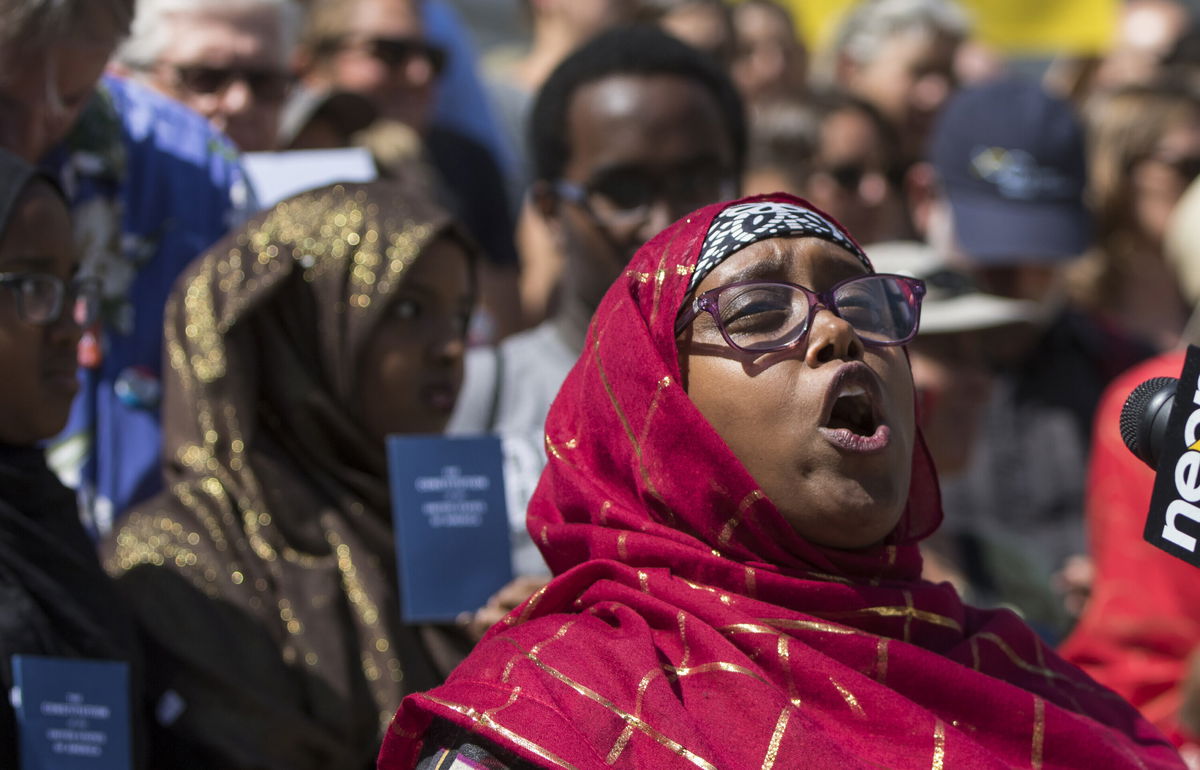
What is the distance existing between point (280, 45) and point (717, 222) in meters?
2.48

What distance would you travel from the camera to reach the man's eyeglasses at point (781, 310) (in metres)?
2.42

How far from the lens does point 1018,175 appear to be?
5.85m

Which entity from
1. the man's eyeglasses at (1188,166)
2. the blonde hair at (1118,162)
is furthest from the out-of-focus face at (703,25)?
the man's eyeglasses at (1188,166)

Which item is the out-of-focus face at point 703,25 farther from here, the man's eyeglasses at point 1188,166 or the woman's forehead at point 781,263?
the woman's forehead at point 781,263

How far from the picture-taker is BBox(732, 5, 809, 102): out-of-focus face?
7.12 metres

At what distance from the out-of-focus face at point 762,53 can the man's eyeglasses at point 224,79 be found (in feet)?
9.55

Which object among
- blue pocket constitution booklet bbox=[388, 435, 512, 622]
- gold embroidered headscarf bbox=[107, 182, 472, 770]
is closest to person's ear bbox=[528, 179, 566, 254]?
gold embroidered headscarf bbox=[107, 182, 472, 770]

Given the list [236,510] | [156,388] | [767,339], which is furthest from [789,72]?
[767,339]

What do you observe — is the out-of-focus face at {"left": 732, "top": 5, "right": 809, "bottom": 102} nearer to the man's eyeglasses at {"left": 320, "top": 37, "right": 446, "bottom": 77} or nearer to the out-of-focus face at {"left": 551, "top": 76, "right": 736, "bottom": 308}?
the man's eyeglasses at {"left": 320, "top": 37, "right": 446, "bottom": 77}

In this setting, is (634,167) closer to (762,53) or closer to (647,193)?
(647,193)

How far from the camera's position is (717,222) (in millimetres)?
2586

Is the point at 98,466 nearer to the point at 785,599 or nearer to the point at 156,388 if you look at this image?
the point at 156,388

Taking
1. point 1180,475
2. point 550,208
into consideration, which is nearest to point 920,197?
point 550,208

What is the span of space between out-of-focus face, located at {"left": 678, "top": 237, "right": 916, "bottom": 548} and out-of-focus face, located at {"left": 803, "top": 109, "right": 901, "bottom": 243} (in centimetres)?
334
